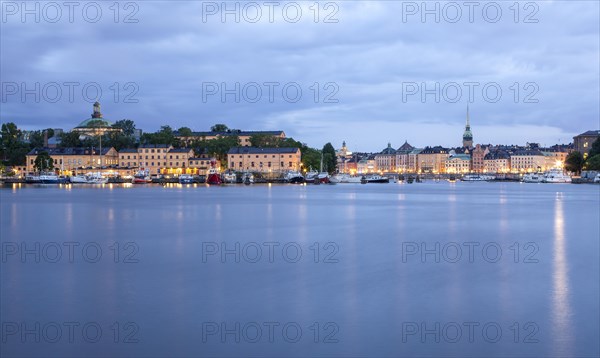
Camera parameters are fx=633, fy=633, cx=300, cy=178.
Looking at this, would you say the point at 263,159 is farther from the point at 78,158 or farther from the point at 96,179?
the point at 78,158

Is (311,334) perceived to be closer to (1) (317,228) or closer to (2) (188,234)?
(2) (188,234)

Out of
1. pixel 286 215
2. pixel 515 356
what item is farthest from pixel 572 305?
pixel 286 215

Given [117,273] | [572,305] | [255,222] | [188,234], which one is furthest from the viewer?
[255,222]

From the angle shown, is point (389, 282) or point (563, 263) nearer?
point (389, 282)

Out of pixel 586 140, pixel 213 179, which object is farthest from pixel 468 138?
pixel 213 179

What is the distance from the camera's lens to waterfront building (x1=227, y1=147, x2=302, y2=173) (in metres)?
101

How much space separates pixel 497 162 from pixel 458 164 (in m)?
11.4

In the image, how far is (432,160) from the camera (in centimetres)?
17975

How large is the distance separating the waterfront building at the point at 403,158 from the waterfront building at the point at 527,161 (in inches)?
1283

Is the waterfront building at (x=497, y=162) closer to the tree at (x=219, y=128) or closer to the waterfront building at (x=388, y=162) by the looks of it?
the waterfront building at (x=388, y=162)

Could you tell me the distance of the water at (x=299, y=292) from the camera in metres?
9.01

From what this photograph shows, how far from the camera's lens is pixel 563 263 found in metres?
16.2

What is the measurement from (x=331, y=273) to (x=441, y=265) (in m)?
3.06

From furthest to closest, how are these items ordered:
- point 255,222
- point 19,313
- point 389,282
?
point 255,222 < point 389,282 < point 19,313
